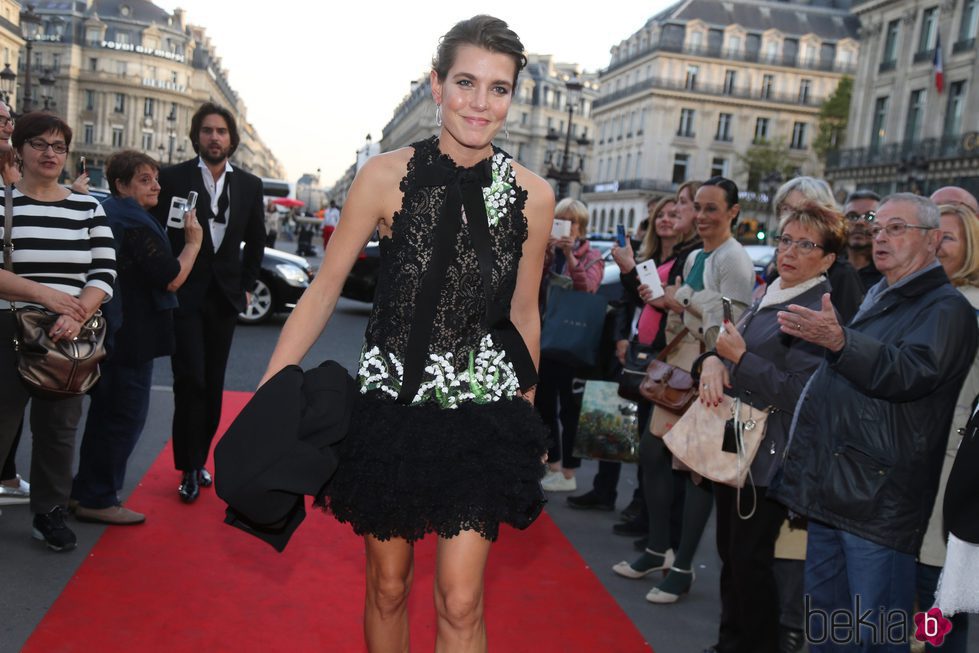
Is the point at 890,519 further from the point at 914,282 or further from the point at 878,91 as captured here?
the point at 878,91

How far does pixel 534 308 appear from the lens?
3117 mm

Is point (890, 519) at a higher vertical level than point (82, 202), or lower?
lower

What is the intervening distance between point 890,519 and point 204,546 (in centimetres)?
344

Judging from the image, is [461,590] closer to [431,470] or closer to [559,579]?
[431,470]

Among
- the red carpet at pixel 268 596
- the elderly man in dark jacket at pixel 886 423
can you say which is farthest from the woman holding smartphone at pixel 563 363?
the elderly man in dark jacket at pixel 886 423

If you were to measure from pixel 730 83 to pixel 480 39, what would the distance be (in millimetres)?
83296

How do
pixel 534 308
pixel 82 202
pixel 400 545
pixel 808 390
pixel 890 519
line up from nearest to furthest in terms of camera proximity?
pixel 400 545 → pixel 534 308 → pixel 890 519 → pixel 808 390 → pixel 82 202

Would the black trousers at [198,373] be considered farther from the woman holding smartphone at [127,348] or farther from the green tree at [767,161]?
the green tree at [767,161]

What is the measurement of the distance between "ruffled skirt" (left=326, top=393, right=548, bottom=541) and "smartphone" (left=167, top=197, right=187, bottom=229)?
323 centimetres

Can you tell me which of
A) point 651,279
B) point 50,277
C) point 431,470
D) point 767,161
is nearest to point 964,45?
point 767,161

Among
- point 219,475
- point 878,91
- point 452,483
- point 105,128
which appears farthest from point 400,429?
point 105,128

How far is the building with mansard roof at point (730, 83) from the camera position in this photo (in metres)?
79.9

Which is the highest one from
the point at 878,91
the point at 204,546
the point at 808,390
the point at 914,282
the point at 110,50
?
the point at 110,50

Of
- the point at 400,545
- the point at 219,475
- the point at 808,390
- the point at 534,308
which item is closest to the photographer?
the point at 219,475
